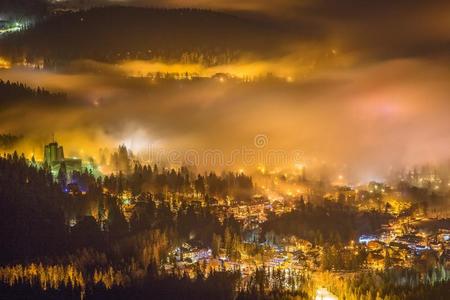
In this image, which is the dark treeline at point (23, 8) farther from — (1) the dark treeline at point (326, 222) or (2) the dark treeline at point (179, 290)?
(2) the dark treeline at point (179, 290)

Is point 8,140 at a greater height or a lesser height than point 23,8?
lesser

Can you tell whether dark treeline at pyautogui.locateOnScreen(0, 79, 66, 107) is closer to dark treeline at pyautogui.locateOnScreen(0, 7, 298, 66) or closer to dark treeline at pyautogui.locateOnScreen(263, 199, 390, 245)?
dark treeline at pyautogui.locateOnScreen(0, 7, 298, 66)

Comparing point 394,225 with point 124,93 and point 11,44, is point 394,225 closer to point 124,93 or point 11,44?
point 124,93

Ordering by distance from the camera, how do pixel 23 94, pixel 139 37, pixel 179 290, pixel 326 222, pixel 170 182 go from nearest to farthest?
pixel 179 290 < pixel 326 222 < pixel 170 182 < pixel 23 94 < pixel 139 37

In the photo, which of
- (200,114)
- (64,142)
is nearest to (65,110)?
(64,142)

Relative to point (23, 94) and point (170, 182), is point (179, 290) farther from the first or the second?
point (23, 94)

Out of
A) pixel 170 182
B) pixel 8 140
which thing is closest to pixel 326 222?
pixel 170 182

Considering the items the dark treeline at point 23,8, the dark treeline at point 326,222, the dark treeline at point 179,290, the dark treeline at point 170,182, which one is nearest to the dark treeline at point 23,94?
the dark treeline at point 170,182
